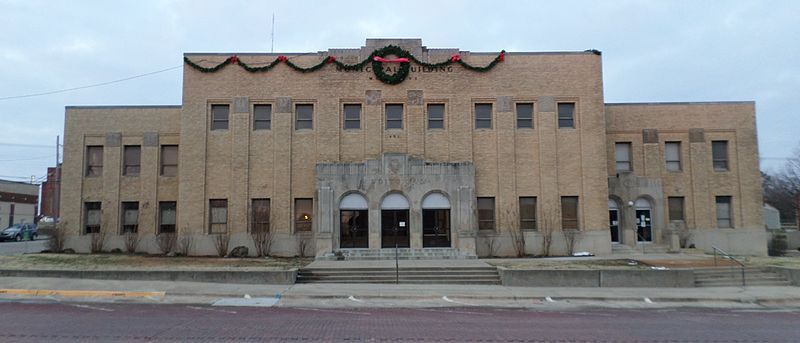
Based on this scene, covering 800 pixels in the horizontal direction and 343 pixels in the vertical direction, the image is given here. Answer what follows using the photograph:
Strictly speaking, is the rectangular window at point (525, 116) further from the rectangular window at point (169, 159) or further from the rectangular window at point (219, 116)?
the rectangular window at point (169, 159)

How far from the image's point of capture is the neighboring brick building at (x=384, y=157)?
27.8 meters

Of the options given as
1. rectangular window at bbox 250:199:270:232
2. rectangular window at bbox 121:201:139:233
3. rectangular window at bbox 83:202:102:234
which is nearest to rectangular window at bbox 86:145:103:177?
rectangular window at bbox 83:202:102:234

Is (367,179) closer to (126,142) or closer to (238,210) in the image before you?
(238,210)

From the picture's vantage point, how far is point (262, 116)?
29.5 m

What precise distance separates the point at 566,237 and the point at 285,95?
16269 millimetres

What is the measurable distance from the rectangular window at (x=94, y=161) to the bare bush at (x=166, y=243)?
6.05 metres

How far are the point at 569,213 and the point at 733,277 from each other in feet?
31.7

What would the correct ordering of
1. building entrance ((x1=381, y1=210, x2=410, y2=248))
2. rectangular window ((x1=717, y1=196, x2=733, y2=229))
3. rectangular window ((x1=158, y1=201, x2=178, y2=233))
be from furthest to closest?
1. rectangular window ((x1=717, y1=196, x2=733, y2=229))
2. rectangular window ((x1=158, y1=201, x2=178, y2=233))
3. building entrance ((x1=381, y1=210, x2=410, y2=248))

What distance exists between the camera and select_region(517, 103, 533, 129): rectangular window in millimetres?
29656

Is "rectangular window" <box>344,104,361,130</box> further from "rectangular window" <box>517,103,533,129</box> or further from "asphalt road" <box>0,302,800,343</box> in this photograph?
"asphalt road" <box>0,302,800,343</box>

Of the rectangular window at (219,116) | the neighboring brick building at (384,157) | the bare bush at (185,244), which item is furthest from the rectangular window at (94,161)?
the rectangular window at (219,116)

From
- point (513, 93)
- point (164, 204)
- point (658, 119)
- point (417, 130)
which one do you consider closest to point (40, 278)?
point (164, 204)

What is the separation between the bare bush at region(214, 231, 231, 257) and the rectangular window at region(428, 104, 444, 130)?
38.9 ft

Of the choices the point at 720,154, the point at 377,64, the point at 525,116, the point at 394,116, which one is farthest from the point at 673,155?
the point at 377,64
